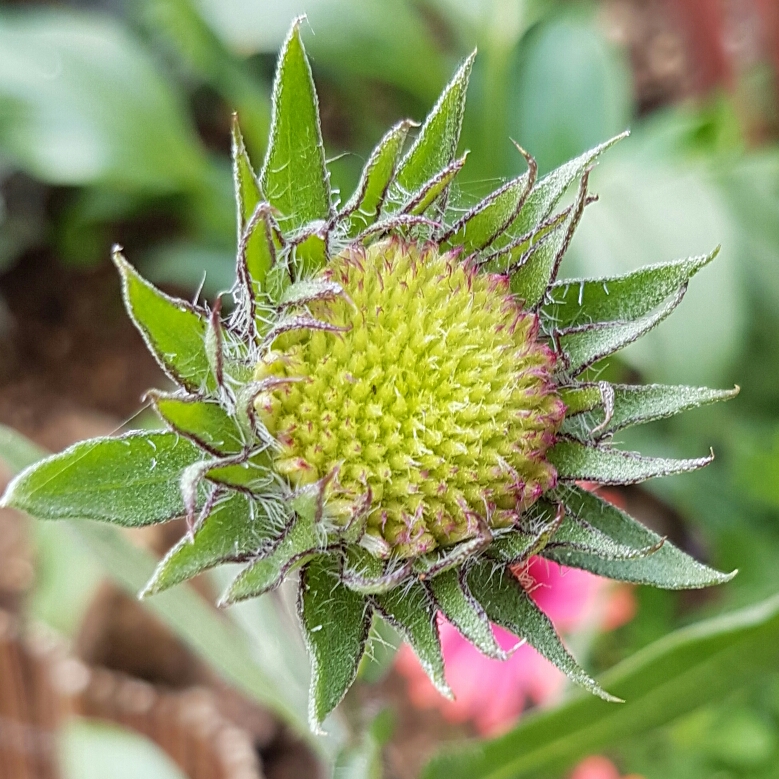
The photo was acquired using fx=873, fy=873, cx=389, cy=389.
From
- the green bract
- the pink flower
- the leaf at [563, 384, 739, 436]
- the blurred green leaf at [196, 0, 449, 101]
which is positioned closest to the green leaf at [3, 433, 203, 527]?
the green bract

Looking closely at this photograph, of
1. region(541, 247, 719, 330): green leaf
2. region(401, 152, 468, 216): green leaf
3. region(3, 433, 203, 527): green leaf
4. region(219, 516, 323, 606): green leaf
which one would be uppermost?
region(401, 152, 468, 216): green leaf

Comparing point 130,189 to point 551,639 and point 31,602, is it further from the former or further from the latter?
point 551,639

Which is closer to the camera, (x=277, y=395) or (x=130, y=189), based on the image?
(x=277, y=395)

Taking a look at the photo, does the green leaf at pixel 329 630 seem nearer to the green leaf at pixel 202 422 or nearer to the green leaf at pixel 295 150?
the green leaf at pixel 202 422

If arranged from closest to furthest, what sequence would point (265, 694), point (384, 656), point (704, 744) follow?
point (384, 656)
point (265, 694)
point (704, 744)

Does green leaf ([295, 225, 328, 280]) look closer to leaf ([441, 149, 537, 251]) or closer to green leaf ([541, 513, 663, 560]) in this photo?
leaf ([441, 149, 537, 251])

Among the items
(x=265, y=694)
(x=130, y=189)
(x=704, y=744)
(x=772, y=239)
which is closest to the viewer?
(x=265, y=694)

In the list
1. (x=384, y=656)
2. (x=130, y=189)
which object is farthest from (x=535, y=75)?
(x=384, y=656)
